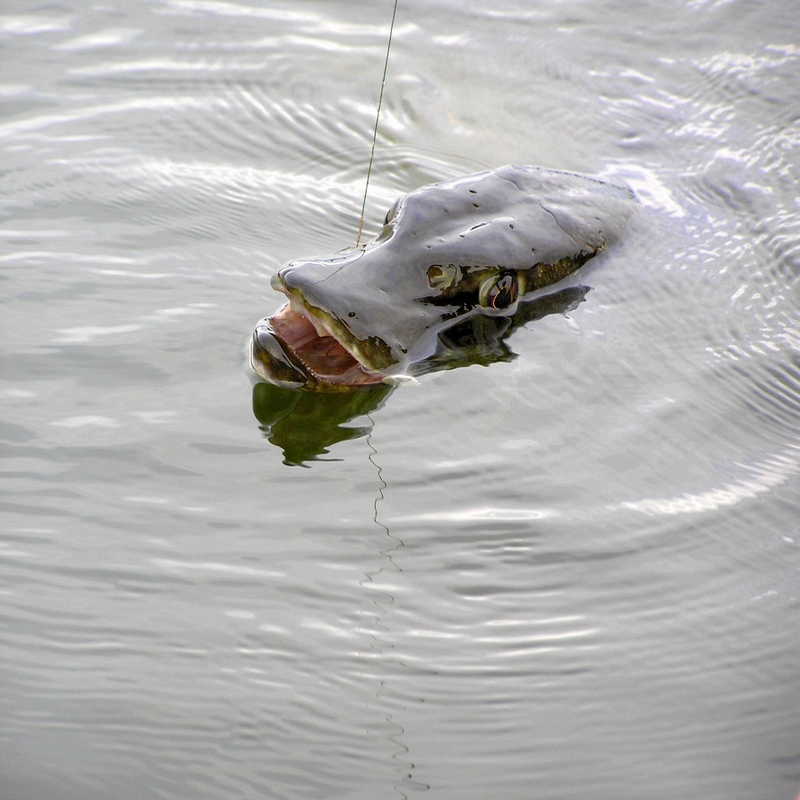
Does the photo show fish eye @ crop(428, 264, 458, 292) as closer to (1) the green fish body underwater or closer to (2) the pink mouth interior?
(1) the green fish body underwater

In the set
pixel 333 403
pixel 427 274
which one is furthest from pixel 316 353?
pixel 427 274

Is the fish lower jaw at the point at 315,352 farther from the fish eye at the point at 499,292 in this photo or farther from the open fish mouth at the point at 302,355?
the fish eye at the point at 499,292

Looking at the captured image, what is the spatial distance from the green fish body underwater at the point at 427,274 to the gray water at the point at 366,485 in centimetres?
12

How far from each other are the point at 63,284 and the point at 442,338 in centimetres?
127

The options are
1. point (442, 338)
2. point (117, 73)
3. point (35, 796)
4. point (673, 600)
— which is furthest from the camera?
point (117, 73)

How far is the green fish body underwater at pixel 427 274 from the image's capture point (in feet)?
10.6

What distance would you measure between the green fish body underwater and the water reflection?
27 mm

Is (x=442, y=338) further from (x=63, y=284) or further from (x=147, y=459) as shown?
(x=63, y=284)

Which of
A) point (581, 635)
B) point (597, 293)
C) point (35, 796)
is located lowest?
point (35, 796)

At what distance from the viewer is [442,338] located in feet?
11.6

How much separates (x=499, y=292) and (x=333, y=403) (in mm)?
772

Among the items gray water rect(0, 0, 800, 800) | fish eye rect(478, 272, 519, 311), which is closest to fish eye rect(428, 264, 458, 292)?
fish eye rect(478, 272, 519, 311)

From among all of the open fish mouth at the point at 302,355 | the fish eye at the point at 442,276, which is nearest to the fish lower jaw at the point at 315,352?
the open fish mouth at the point at 302,355

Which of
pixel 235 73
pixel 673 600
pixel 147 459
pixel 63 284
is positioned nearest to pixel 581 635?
pixel 673 600
